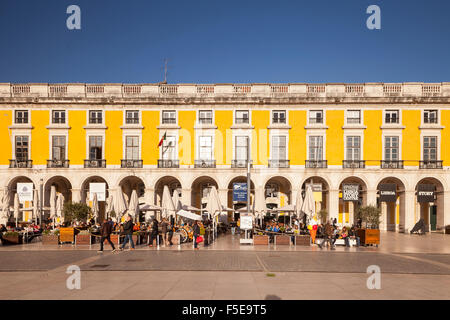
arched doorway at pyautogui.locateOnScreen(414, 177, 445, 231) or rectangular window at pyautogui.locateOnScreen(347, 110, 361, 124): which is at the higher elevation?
rectangular window at pyautogui.locateOnScreen(347, 110, 361, 124)

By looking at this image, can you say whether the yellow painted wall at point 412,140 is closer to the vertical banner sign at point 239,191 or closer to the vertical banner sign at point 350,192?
the vertical banner sign at point 350,192

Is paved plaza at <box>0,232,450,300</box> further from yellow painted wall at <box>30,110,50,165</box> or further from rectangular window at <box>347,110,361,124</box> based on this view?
yellow painted wall at <box>30,110,50,165</box>

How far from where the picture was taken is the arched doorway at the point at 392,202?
3566 centimetres

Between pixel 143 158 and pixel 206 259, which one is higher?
pixel 143 158

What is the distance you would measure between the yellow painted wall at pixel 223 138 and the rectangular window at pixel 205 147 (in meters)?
0.56

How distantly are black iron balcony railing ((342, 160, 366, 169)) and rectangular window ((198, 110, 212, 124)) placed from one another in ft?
42.8

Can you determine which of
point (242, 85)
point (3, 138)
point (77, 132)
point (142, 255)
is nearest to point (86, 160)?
point (77, 132)

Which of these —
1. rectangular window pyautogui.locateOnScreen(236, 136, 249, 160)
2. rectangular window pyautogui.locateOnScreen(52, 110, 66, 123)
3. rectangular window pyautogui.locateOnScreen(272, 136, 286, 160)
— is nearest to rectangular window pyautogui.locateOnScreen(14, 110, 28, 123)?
rectangular window pyautogui.locateOnScreen(52, 110, 66, 123)

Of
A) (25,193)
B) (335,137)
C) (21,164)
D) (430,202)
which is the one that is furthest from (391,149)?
(21,164)

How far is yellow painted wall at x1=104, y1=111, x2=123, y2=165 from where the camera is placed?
37.1 meters

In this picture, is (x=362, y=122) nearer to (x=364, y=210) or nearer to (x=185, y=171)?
(x=364, y=210)

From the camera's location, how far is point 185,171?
3653cm
